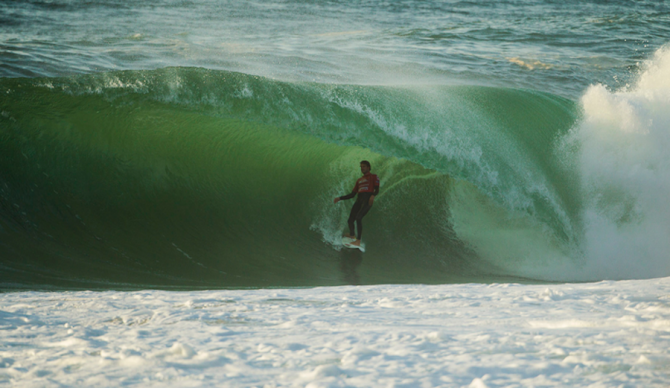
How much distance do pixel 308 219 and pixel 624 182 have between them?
437cm

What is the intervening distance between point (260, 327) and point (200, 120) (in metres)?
4.38

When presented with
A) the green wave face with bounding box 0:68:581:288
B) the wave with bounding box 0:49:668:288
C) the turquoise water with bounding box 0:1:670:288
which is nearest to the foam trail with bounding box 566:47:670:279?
the turquoise water with bounding box 0:1:670:288

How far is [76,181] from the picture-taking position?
17.7 feet

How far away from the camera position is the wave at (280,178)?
16.9 feet

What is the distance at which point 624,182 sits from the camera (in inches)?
257

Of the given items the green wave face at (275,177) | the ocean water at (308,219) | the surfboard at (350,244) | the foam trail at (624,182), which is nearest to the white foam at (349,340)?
the ocean water at (308,219)

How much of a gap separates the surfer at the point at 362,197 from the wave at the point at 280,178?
10.2 inches

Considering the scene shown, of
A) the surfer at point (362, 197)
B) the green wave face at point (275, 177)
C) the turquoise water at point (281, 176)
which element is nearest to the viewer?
the turquoise water at point (281, 176)

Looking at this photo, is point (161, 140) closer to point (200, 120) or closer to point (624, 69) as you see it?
point (200, 120)

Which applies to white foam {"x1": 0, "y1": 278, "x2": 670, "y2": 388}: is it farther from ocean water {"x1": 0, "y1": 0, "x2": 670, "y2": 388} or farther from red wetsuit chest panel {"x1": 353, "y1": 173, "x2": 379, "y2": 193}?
red wetsuit chest panel {"x1": 353, "y1": 173, "x2": 379, "y2": 193}

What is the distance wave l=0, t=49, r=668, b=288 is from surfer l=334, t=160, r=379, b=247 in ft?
0.85

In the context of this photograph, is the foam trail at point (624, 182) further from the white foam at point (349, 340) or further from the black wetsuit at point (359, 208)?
the white foam at point (349, 340)

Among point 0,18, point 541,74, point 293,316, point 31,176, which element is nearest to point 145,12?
point 0,18

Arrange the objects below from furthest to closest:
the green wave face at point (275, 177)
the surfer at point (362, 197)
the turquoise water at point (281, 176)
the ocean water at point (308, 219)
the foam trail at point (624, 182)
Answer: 1. the foam trail at point (624, 182)
2. the surfer at point (362, 197)
3. the green wave face at point (275, 177)
4. the turquoise water at point (281, 176)
5. the ocean water at point (308, 219)
